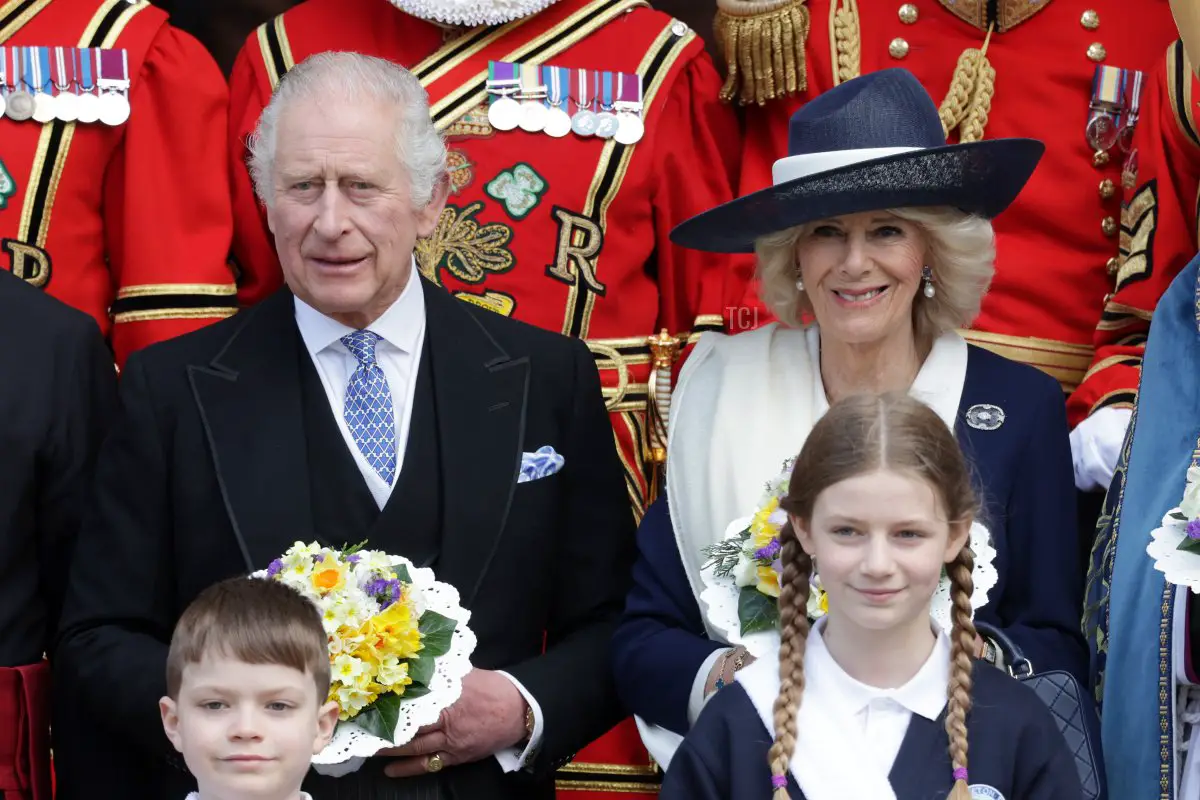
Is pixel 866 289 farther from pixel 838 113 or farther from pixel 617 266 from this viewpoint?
pixel 617 266

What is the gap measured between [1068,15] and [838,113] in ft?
4.04

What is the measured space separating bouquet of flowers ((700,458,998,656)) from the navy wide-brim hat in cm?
51

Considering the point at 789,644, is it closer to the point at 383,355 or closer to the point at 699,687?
the point at 699,687

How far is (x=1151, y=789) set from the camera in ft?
11.5

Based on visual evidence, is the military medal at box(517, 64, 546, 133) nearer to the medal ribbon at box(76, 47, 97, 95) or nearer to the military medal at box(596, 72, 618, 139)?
the military medal at box(596, 72, 618, 139)

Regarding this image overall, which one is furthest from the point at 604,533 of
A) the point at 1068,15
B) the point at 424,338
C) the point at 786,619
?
the point at 1068,15

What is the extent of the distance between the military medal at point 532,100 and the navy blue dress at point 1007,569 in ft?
3.96

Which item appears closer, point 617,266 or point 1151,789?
point 1151,789

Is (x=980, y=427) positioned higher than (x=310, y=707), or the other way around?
(x=980, y=427)

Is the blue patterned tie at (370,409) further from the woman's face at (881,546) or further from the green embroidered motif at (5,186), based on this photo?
the green embroidered motif at (5,186)

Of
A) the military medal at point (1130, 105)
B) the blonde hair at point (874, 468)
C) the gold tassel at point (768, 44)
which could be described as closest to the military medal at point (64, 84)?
the gold tassel at point (768, 44)

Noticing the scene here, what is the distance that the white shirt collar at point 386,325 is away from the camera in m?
3.55

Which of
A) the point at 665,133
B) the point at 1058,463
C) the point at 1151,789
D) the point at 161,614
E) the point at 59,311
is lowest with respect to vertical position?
the point at 1151,789

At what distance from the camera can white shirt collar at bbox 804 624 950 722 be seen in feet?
9.71
